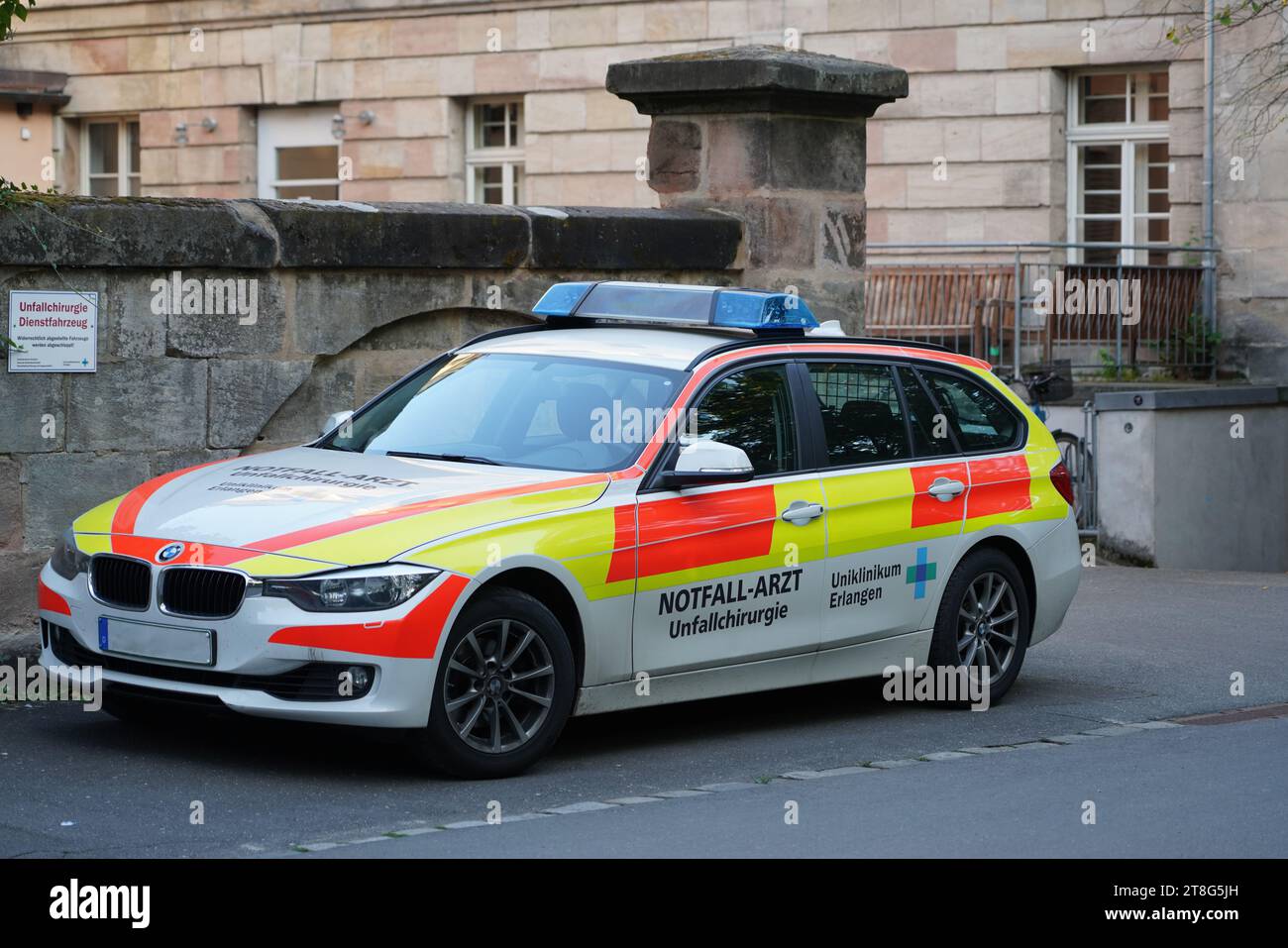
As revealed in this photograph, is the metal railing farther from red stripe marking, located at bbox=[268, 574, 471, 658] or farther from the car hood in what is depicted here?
red stripe marking, located at bbox=[268, 574, 471, 658]

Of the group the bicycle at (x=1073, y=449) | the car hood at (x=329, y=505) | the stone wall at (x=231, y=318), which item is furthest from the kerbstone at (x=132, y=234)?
the bicycle at (x=1073, y=449)

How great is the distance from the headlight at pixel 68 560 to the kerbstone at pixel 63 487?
1.60 meters

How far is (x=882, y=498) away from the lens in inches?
332

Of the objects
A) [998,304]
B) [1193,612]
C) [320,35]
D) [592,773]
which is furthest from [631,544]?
[320,35]

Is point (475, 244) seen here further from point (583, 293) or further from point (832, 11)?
point (832, 11)

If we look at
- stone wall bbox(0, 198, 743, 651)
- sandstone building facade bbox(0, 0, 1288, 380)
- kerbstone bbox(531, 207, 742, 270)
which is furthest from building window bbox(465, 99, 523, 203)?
stone wall bbox(0, 198, 743, 651)

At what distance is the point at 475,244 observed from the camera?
10695 mm

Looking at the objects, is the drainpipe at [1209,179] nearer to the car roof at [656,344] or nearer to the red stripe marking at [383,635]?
the car roof at [656,344]

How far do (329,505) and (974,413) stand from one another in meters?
3.32

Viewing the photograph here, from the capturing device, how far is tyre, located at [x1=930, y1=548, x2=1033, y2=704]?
345 inches

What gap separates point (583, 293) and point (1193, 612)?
5.40 meters

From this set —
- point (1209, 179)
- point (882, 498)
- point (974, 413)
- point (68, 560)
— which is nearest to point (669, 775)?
point (882, 498)

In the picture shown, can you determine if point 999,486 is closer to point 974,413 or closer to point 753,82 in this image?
point 974,413

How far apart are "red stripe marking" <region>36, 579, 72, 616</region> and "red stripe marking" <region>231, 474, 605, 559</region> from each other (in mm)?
896
